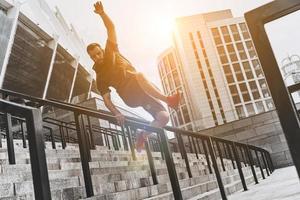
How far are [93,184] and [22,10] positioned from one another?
12804 millimetres

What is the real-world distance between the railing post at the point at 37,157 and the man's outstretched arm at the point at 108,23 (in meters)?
3.30

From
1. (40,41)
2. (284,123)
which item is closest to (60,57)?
(40,41)

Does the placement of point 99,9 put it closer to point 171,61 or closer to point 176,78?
point 176,78

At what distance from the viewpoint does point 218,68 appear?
53.8m

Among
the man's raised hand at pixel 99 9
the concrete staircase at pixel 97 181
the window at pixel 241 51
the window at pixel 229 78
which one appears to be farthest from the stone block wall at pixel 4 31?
the window at pixel 241 51

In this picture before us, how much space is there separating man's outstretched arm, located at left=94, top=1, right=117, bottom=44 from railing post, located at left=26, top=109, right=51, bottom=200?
3296mm

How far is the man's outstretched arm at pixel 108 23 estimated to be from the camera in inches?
191

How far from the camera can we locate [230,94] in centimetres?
5256

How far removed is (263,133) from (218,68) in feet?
133

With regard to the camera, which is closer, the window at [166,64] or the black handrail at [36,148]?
the black handrail at [36,148]

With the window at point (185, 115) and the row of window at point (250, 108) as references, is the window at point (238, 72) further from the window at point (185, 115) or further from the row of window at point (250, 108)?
the window at point (185, 115)

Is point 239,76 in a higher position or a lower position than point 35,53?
higher

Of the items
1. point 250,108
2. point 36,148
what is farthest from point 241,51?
point 36,148

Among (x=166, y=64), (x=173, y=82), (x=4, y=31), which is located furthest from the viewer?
(x=166, y=64)
